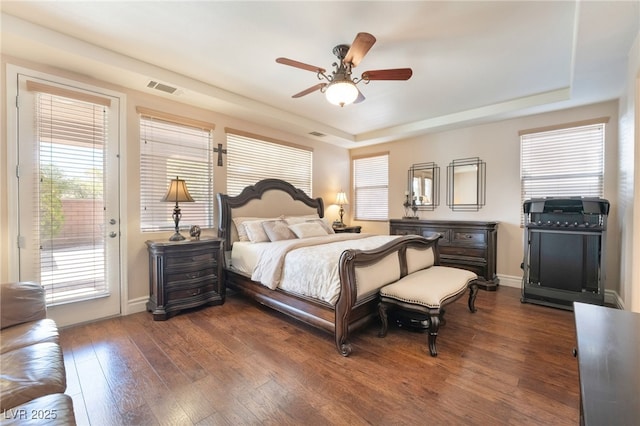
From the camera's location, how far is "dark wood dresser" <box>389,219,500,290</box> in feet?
13.6

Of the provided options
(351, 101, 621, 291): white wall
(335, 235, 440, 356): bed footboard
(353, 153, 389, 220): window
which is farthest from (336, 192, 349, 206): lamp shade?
(335, 235, 440, 356): bed footboard

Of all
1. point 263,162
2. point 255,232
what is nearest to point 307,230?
point 255,232

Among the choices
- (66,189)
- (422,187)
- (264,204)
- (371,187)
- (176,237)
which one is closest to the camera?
(66,189)

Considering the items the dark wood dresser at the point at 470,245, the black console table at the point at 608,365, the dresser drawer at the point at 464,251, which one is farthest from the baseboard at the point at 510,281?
the black console table at the point at 608,365

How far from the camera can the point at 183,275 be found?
3227 mm

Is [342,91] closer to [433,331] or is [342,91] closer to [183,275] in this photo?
[433,331]

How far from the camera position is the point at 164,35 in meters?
2.50

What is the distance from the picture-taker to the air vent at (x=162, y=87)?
3121mm

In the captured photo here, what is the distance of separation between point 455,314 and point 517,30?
2.83 metres

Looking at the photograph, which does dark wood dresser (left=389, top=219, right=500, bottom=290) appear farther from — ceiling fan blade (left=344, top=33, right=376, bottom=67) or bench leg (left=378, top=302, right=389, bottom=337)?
ceiling fan blade (left=344, top=33, right=376, bottom=67)

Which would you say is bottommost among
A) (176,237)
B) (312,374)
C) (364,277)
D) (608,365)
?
(312,374)

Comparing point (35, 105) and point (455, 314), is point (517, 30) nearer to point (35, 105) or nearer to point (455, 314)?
point (455, 314)

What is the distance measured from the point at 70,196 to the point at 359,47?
123 inches

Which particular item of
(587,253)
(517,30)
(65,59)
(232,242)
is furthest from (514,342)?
(65,59)
